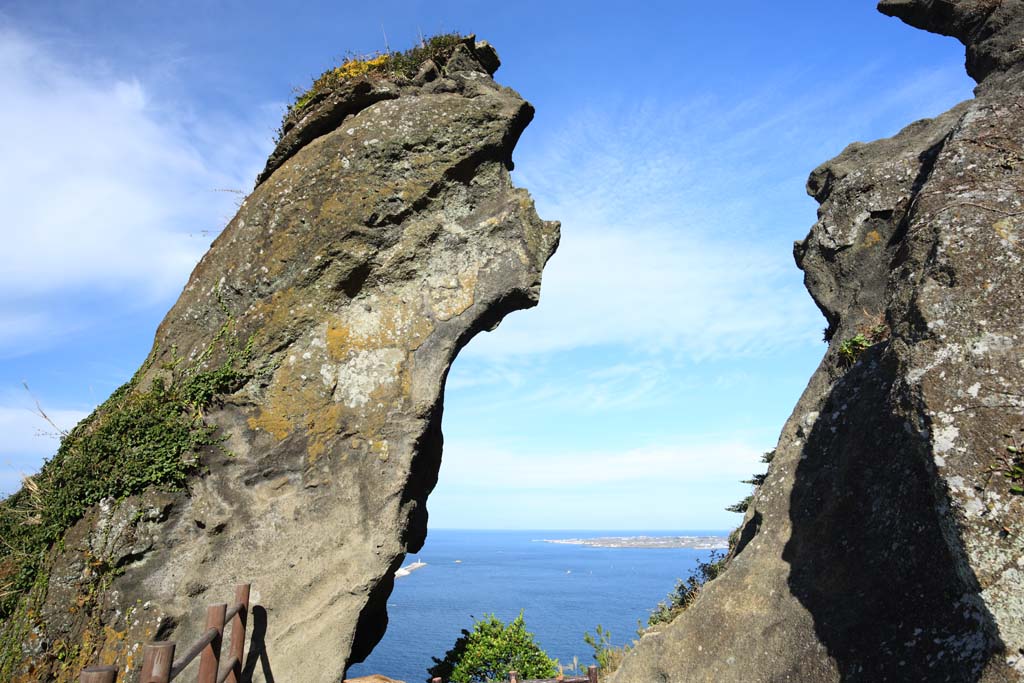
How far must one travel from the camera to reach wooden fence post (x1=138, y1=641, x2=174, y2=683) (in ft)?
12.9

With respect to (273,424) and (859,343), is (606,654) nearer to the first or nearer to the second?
(859,343)

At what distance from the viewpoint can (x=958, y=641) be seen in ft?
17.8

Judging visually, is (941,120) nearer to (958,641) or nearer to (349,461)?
(958,641)

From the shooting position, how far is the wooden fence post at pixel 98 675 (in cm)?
328

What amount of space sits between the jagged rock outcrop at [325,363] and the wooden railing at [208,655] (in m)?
0.26

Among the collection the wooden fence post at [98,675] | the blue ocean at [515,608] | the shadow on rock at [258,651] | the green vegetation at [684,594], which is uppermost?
the wooden fence post at [98,675]

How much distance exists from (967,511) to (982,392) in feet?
3.22

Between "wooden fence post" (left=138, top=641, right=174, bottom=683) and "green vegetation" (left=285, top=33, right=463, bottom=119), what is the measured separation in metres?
7.98

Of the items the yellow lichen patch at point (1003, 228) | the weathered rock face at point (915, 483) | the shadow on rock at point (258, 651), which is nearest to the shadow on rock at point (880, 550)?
the weathered rock face at point (915, 483)

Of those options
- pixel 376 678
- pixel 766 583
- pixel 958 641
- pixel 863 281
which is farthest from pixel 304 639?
pixel 863 281

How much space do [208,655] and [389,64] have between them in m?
8.10

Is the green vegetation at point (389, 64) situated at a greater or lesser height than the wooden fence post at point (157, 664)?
greater

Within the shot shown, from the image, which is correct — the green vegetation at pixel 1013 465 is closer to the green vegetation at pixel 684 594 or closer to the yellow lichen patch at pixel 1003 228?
the yellow lichen patch at pixel 1003 228

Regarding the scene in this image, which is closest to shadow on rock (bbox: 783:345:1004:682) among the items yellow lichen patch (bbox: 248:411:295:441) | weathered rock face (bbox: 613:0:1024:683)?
weathered rock face (bbox: 613:0:1024:683)
